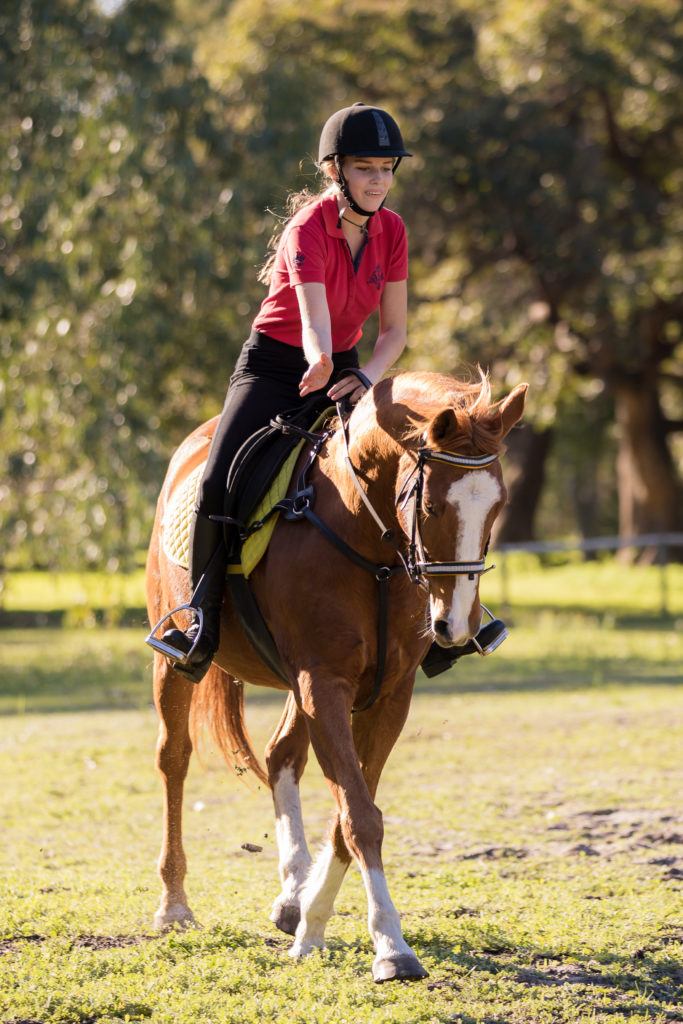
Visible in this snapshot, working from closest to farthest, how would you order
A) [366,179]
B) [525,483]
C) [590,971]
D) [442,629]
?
[442,629], [590,971], [366,179], [525,483]

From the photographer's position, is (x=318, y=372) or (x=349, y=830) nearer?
(x=349, y=830)

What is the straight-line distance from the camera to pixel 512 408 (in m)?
4.37

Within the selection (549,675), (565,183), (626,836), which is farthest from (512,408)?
(565,183)

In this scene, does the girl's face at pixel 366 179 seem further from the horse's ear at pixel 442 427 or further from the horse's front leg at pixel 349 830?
the horse's front leg at pixel 349 830

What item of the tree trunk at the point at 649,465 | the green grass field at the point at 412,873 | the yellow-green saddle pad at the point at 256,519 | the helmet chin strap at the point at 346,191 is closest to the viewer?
the green grass field at the point at 412,873

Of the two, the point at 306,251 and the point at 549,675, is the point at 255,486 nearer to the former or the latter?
the point at 306,251

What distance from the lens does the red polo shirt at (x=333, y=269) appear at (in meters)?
4.93

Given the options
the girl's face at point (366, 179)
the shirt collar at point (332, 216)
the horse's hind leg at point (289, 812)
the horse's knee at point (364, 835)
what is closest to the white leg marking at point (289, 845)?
the horse's hind leg at point (289, 812)

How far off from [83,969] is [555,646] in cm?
1442

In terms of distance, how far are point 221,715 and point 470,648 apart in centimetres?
180

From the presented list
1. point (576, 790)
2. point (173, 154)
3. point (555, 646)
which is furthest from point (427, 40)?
point (576, 790)

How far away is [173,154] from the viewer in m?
16.9

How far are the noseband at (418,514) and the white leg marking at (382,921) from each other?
1030 mm

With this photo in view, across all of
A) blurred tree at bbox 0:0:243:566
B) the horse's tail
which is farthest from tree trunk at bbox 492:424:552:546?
the horse's tail
